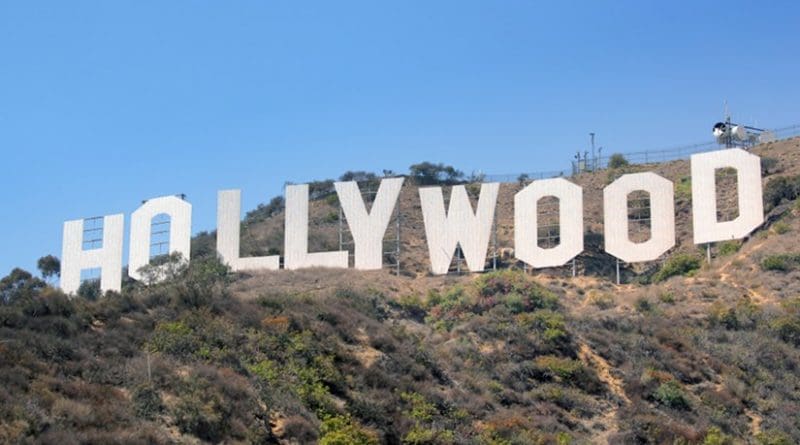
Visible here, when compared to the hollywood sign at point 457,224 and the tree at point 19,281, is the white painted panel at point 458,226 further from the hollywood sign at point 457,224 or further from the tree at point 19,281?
the tree at point 19,281

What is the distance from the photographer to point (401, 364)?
1496 inches

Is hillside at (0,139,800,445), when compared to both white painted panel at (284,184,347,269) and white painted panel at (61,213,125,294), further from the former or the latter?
white painted panel at (61,213,125,294)

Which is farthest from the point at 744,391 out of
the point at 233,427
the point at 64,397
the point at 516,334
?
the point at 64,397

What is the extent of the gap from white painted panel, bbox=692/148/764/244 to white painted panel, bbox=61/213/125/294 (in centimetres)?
2688

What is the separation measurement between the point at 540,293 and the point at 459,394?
11.9m

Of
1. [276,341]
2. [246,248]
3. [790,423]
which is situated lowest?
[790,423]

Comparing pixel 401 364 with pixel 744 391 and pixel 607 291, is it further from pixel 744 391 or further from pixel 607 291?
pixel 607 291

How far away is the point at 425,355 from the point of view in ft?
129

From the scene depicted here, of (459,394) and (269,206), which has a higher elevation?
(269,206)

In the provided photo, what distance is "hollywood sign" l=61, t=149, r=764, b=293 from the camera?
50.3 m

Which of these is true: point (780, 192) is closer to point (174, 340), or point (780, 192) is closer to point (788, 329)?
point (788, 329)

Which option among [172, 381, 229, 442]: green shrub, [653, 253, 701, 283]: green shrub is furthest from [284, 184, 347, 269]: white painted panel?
[172, 381, 229, 442]: green shrub

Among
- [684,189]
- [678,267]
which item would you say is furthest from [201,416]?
[684,189]

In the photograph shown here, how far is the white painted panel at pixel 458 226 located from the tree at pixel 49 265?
65.0 ft
